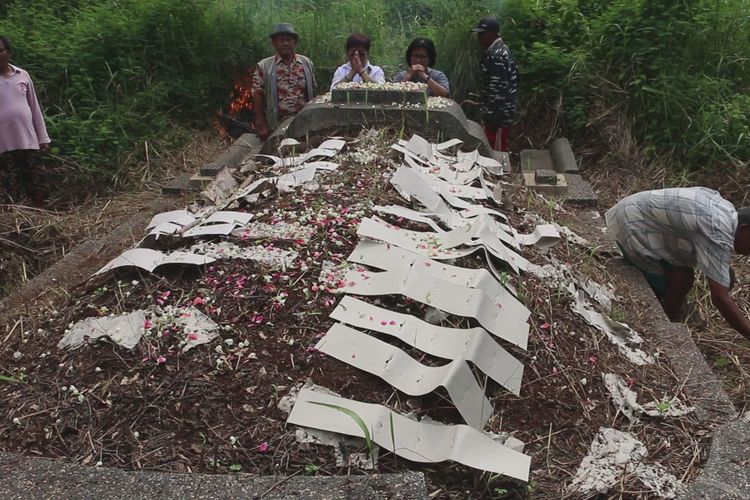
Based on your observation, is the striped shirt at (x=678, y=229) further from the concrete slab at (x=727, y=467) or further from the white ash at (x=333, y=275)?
the white ash at (x=333, y=275)

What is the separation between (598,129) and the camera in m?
6.02

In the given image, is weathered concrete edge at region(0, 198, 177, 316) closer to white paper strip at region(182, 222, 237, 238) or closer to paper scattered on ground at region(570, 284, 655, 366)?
white paper strip at region(182, 222, 237, 238)

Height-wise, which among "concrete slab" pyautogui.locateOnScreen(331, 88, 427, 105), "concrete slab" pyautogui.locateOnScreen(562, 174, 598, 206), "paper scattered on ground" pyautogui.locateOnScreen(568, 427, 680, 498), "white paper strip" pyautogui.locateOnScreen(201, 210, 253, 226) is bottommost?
"concrete slab" pyautogui.locateOnScreen(562, 174, 598, 206)

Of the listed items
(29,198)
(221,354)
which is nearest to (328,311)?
(221,354)

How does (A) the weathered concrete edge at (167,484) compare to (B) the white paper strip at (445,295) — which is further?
(B) the white paper strip at (445,295)

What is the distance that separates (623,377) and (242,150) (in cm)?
395

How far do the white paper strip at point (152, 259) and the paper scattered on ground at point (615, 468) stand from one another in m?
1.62

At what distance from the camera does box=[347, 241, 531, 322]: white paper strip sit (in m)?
2.45

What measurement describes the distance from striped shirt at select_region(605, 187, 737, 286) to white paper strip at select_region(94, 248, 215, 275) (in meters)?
2.28

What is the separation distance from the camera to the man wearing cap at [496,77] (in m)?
5.18

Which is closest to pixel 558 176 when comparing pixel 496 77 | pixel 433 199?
pixel 496 77

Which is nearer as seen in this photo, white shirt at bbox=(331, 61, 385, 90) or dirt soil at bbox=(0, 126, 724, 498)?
dirt soil at bbox=(0, 126, 724, 498)

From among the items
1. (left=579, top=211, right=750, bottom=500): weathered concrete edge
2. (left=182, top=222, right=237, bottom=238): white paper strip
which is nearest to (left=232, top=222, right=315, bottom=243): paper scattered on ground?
(left=182, top=222, right=237, bottom=238): white paper strip

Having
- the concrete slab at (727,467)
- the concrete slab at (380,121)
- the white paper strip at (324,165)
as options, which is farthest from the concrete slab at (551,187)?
the concrete slab at (727,467)
